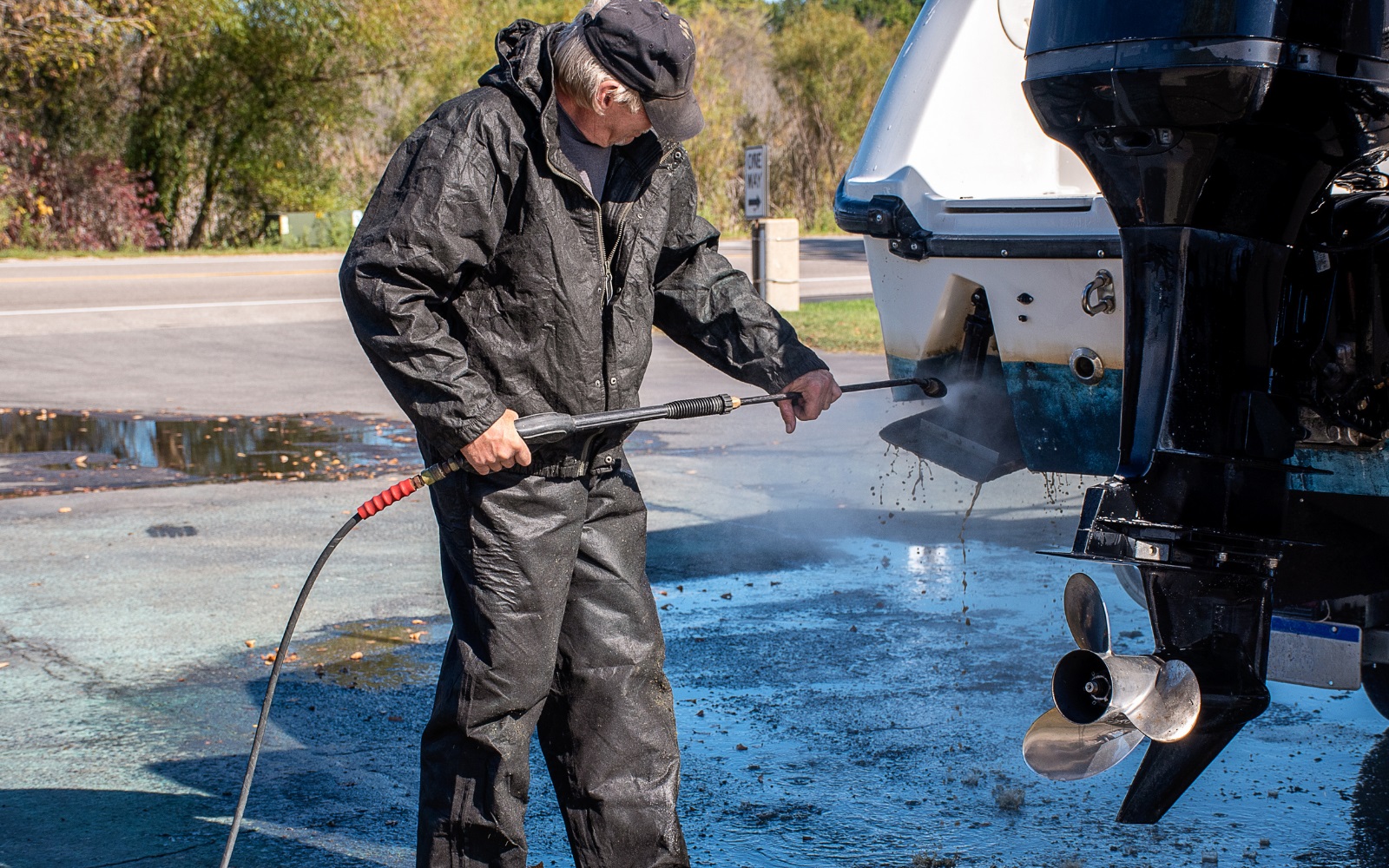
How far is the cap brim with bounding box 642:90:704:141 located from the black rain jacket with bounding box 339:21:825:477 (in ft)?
0.17

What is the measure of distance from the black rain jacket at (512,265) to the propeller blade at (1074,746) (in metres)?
1.01

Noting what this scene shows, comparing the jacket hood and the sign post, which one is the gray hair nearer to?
the jacket hood

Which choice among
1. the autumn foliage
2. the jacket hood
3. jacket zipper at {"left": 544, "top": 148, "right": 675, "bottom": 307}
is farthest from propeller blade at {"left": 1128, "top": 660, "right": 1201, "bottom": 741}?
Answer: the autumn foliage

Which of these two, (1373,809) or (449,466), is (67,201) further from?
(1373,809)

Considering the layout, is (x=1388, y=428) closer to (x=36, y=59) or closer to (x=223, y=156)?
(x=36, y=59)

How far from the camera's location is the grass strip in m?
13.3

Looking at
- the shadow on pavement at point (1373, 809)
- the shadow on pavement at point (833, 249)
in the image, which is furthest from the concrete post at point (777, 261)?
the shadow on pavement at point (1373, 809)

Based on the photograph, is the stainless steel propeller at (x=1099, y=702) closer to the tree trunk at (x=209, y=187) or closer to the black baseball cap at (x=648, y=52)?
the black baseball cap at (x=648, y=52)

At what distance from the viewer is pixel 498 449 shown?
9.36 ft

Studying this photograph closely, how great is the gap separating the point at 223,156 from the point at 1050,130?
2942cm

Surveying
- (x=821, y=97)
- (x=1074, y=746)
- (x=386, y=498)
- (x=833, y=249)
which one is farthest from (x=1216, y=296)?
(x=821, y=97)

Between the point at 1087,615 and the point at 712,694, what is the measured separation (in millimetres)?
1779

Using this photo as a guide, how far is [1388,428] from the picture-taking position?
10.1 feet

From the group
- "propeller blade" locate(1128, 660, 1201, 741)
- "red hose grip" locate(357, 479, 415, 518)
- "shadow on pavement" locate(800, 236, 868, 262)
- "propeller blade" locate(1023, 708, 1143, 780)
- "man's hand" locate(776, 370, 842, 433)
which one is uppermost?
"man's hand" locate(776, 370, 842, 433)
